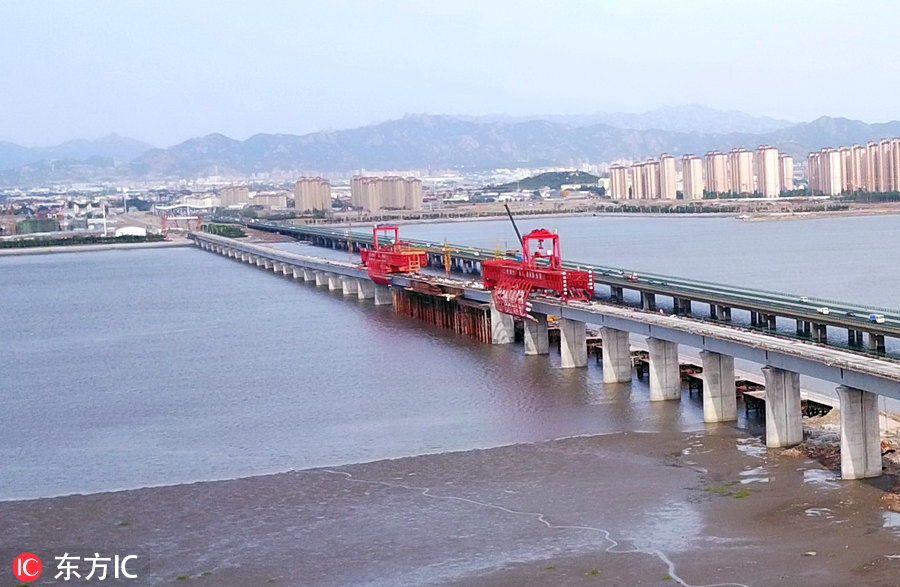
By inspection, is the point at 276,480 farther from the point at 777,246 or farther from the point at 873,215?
the point at 873,215

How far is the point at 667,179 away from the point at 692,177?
6556mm

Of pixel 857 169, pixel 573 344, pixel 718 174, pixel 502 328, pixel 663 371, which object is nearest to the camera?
pixel 663 371

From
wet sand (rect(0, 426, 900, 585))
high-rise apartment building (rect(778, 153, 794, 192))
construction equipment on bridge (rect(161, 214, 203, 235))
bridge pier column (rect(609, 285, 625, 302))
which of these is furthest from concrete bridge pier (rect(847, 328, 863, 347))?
high-rise apartment building (rect(778, 153, 794, 192))

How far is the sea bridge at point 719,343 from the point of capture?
19.7 metres

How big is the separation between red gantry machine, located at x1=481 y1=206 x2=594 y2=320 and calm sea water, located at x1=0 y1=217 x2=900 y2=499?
5.02 feet

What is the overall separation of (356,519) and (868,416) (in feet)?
26.5

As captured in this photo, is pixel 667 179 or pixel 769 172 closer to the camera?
pixel 769 172

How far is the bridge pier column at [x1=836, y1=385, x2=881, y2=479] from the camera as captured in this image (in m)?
19.5

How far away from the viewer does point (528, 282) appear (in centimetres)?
3616

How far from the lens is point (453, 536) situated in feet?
60.4

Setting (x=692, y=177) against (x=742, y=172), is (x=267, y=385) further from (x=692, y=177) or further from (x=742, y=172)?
(x=742, y=172)

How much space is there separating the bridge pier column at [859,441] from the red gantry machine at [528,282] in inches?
553

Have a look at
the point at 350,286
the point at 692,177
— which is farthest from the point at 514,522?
the point at 692,177

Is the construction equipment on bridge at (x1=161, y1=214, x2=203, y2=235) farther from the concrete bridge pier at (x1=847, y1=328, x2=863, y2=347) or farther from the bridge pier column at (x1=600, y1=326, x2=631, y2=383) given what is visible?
the concrete bridge pier at (x1=847, y1=328, x2=863, y2=347)
